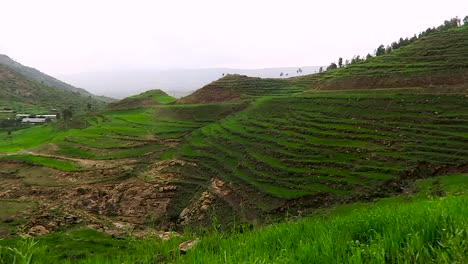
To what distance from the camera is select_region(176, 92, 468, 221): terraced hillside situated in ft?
117

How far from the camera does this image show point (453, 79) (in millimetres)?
55156

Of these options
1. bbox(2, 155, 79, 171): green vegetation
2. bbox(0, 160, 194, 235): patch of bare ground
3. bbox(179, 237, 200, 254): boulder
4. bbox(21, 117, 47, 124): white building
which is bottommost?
bbox(0, 160, 194, 235): patch of bare ground

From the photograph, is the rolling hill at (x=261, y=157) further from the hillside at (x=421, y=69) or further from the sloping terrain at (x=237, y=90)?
the sloping terrain at (x=237, y=90)

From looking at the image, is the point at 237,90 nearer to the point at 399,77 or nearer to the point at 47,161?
the point at 399,77

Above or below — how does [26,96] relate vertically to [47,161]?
above

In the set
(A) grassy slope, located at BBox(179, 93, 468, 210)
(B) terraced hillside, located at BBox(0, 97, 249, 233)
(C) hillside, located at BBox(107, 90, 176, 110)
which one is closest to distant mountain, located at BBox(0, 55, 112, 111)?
(C) hillside, located at BBox(107, 90, 176, 110)

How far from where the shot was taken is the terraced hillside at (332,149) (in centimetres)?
3578

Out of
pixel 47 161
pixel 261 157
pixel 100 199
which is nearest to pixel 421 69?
pixel 261 157

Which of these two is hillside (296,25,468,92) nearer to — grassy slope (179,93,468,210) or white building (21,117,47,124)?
grassy slope (179,93,468,210)

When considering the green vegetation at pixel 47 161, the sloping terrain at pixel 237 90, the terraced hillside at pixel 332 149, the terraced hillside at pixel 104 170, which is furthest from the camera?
the sloping terrain at pixel 237 90

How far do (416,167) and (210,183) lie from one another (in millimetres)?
22214

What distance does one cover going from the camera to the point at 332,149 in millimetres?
42812

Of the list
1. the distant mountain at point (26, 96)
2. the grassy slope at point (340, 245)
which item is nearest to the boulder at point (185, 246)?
the grassy slope at point (340, 245)

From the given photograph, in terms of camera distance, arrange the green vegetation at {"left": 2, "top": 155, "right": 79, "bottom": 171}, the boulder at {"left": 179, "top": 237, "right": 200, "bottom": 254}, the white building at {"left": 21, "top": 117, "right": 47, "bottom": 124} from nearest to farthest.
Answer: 1. the boulder at {"left": 179, "top": 237, "right": 200, "bottom": 254}
2. the green vegetation at {"left": 2, "top": 155, "right": 79, "bottom": 171}
3. the white building at {"left": 21, "top": 117, "right": 47, "bottom": 124}
